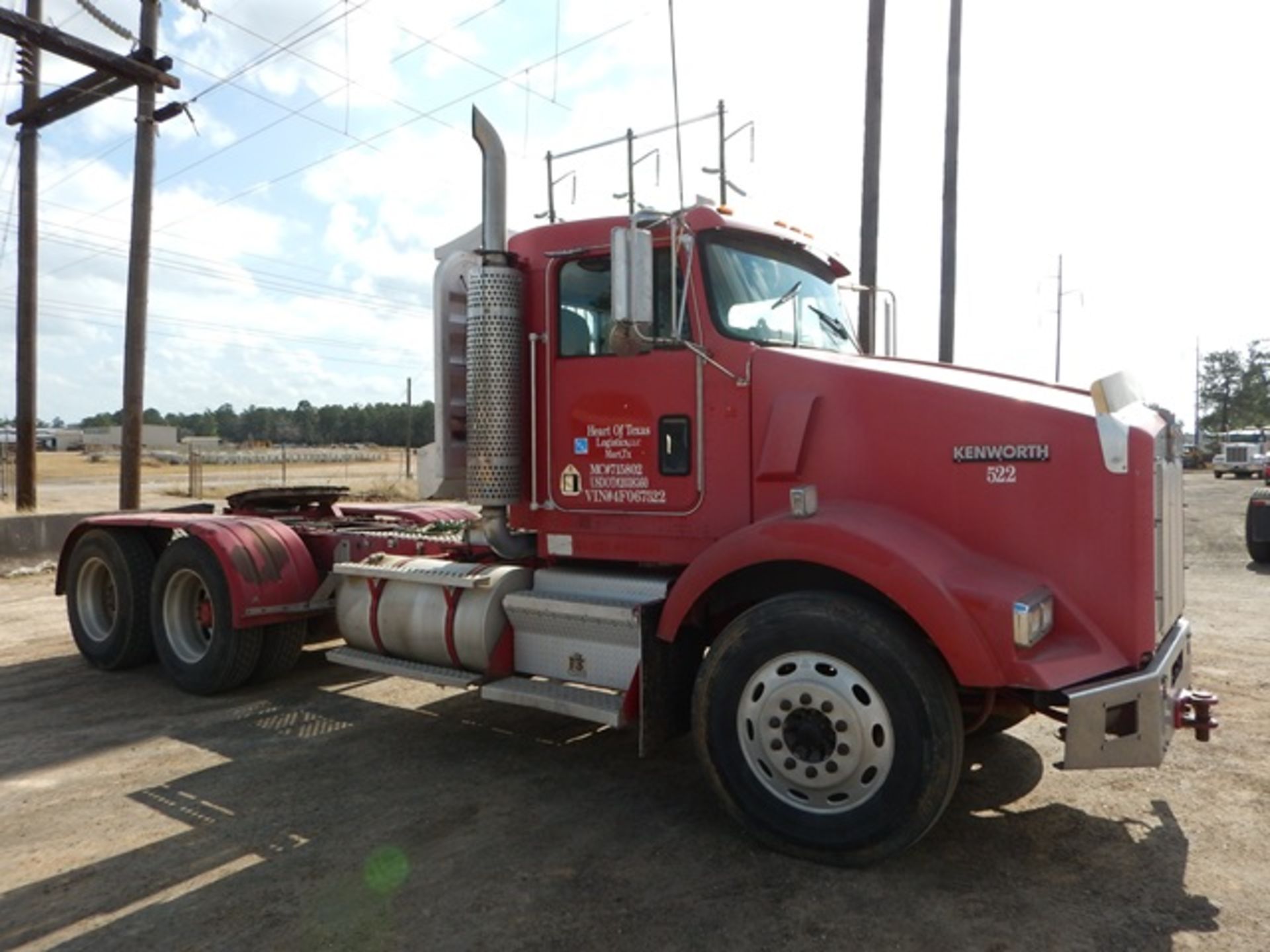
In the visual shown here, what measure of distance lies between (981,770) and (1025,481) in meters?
1.88

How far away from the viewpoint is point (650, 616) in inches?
170

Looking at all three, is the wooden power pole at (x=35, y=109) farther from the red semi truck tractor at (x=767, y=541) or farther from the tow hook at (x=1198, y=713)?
the tow hook at (x=1198, y=713)

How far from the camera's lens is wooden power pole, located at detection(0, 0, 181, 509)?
13.9 meters

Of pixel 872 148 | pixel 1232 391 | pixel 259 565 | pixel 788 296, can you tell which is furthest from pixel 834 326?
pixel 1232 391

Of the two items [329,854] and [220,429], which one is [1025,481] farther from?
[220,429]

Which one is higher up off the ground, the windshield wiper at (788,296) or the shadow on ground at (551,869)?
the windshield wiper at (788,296)

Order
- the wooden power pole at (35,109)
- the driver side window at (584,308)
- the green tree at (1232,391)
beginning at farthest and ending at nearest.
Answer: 1. the green tree at (1232,391)
2. the wooden power pole at (35,109)
3. the driver side window at (584,308)

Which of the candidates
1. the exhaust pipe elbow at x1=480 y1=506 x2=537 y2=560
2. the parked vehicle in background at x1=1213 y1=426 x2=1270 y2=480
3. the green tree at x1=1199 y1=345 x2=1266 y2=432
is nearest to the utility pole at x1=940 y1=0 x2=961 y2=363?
the exhaust pipe elbow at x1=480 y1=506 x2=537 y2=560

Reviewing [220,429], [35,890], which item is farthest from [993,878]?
[220,429]

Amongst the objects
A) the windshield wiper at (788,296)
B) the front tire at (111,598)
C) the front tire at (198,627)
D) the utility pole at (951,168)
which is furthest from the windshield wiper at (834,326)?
the utility pole at (951,168)

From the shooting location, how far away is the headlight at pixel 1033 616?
3.35 metres

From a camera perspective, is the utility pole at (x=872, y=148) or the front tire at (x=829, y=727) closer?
the front tire at (x=829, y=727)

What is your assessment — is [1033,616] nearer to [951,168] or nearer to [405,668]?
[405,668]

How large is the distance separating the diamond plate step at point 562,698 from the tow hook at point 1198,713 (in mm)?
2373
